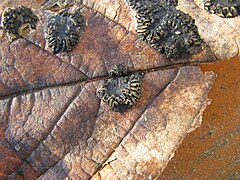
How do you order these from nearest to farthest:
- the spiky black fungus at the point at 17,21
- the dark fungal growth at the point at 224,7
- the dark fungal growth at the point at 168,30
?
1. the dark fungal growth at the point at 168,30
2. the dark fungal growth at the point at 224,7
3. the spiky black fungus at the point at 17,21

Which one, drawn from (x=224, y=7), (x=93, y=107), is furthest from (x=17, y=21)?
(x=224, y=7)

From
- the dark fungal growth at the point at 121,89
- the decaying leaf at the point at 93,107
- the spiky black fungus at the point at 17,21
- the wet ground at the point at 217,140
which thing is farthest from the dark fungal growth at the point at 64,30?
the wet ground at the point at 217,140

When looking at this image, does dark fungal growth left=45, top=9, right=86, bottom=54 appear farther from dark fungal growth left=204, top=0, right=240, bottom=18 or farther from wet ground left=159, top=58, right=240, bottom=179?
wet ground left=159, top=58, right=240, bottom=179

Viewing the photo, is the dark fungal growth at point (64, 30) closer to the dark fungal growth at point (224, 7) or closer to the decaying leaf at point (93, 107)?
the decaying leaf at point (93, 107)

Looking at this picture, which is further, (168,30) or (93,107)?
(168,30)

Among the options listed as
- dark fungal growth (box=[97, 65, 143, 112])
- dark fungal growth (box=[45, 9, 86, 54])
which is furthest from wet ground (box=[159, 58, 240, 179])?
dark fungal growth (box=[45, 9, 86, 54])

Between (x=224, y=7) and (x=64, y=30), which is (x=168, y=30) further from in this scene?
(x=64, y=30)

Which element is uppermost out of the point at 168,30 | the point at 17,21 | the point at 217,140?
the point at 168,30
